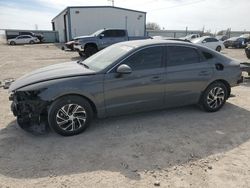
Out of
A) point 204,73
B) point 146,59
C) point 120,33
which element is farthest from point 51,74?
point 120,33

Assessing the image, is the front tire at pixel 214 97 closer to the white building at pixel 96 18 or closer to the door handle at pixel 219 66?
the door handle at pixel 219 66

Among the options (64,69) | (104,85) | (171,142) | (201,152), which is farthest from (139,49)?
(201,152)

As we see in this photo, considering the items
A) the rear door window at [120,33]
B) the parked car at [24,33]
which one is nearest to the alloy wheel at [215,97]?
the rear door window at [120,33]

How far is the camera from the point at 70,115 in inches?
157

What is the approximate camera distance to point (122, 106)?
4.35 meters

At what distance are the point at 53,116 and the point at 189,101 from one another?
9.21 ft

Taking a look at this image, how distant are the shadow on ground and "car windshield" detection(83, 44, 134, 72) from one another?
1.12 m

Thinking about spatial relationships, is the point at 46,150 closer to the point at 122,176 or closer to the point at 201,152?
the point at 122,176

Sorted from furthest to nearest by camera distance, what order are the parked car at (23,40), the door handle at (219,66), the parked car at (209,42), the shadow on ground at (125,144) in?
the parked car at (23,40), the parked car at (209,42), the door handle at (219,66), the shadow on ground at (125,144)

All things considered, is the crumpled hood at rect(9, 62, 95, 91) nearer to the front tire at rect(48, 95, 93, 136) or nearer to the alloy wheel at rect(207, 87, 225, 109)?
the front tire at rect(48, 95, 93, 136)

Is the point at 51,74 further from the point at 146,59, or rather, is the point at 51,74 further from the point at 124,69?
the point at 146,59

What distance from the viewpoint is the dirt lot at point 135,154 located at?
2984mm

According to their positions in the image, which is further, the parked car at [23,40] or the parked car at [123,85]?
the parked car at [23,40]

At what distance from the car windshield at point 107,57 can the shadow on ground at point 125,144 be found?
1.12m
